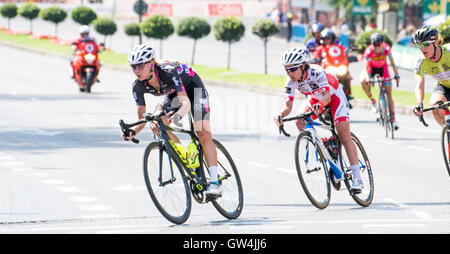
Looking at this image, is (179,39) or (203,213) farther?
(179,39)

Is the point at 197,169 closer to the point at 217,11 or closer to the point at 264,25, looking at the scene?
the point at 264,25

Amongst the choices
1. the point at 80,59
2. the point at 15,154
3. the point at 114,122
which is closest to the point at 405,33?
the point at 80,59

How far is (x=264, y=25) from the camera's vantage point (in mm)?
36094

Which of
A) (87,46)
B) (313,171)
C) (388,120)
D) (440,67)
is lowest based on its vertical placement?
(313,171)

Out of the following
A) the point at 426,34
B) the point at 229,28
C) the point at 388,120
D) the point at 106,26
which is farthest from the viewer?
the point at 106,26

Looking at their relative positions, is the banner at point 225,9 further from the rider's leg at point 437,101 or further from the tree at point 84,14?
the rider's leg at point 437,101

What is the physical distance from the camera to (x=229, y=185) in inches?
397

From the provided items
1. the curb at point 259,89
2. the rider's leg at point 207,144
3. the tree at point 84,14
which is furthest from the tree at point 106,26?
the rider's leg at point 207,144

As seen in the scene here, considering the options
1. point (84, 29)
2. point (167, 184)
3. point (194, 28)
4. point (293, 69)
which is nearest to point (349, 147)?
point (293, 69)

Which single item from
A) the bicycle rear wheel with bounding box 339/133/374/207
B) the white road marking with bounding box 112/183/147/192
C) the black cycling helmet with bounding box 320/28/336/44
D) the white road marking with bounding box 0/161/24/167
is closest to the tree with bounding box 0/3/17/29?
the black cycling helmet with bounding box 320/28/336/44

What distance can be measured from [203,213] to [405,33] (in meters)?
48.9

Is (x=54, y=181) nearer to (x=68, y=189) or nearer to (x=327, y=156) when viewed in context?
(x=68, y=189)

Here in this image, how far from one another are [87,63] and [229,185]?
18148 millimetres
